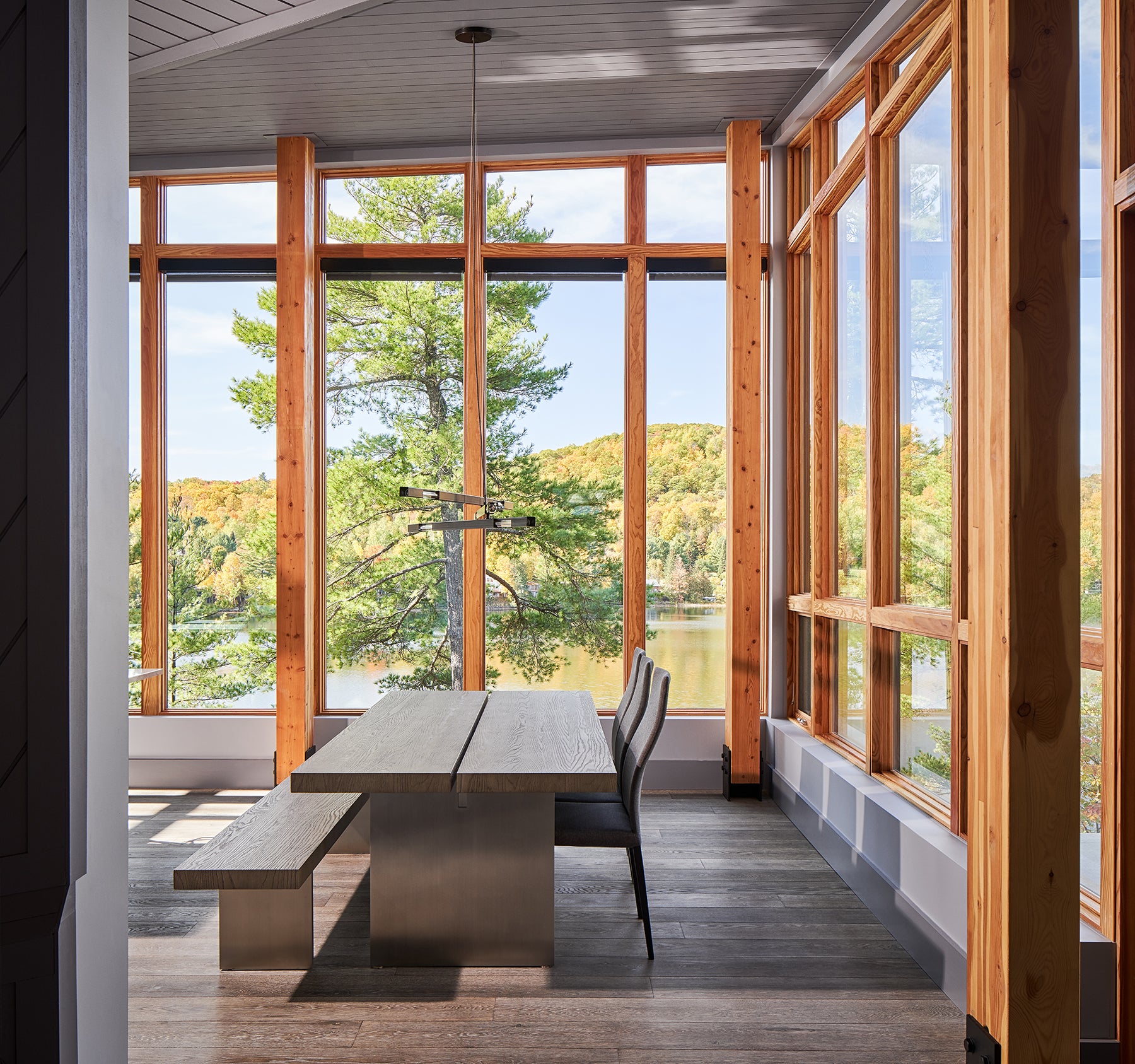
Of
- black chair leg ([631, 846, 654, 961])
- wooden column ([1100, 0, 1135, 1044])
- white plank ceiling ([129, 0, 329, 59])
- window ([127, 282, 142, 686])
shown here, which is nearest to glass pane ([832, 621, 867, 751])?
Answer: black chair leg ([631, 846, 654, 961])

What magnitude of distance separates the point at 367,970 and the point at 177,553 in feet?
11.2

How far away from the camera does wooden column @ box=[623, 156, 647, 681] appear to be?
17.4 ft

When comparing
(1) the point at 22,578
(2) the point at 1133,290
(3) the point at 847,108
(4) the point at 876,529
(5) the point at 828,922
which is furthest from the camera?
(3) the point at 847,108

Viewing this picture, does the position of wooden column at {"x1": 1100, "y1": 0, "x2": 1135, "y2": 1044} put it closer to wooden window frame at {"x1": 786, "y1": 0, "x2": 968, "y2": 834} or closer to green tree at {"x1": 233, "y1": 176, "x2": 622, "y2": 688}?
wooden window frame at {"x1": 786, "y1": 0, "x2": 968, "y2": 834}

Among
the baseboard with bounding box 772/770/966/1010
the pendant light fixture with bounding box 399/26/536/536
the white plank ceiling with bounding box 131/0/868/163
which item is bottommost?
the baseboard with bounding box 772/770/966/1010

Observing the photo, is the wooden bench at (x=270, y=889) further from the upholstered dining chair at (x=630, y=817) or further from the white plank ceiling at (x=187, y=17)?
the white plank ceiling at (x=187, y=17)

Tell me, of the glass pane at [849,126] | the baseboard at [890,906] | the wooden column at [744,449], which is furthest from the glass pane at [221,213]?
the baseboard at [890,906]

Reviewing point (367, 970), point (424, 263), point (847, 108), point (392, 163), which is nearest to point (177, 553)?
point (424, 263)

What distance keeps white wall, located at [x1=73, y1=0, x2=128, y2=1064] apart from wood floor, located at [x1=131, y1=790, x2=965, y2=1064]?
96cm

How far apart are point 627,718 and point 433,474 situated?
230 centimetres

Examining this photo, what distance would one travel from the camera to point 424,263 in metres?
5.41

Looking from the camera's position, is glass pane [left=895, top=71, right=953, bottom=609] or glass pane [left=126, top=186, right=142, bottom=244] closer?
glass pane [left=895, top=71, right=953, bottom=609]

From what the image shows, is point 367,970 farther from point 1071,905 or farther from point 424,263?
point 424,263

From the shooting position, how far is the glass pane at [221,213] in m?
5.50
